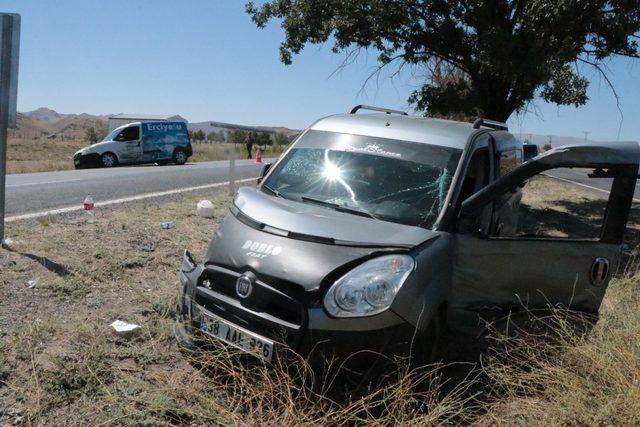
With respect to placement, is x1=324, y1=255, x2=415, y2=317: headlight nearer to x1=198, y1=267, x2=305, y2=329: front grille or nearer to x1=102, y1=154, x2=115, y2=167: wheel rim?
x1=198, y1=267, x2=305, y2=329: front grille

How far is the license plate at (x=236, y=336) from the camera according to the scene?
3.26 meters

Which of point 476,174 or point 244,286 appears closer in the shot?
point 244,286

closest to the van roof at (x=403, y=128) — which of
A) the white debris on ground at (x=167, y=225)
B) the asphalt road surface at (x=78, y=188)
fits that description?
the white debris on ground at (x=167, y=225)

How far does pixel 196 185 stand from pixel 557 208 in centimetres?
885

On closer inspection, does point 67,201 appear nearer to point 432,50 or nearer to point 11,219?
point 11,219

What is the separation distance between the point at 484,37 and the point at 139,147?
18.9 metres

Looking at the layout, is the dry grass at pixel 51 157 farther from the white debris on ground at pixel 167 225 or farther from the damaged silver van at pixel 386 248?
the damaged silver van at pixel 386 248

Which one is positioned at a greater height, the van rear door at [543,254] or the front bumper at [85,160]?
the van rear door at [543,254]

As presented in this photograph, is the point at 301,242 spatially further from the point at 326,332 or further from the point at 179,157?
the point at 179,157

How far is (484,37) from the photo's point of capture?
34.9ft

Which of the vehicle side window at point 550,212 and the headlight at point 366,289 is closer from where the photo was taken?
the headlight at point 366,289

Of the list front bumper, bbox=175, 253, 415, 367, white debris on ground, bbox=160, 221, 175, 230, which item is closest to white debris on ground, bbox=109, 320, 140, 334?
front bumper, bbox=175, 253, 415, 367

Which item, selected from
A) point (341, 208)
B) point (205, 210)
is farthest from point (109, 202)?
point (341, 208)

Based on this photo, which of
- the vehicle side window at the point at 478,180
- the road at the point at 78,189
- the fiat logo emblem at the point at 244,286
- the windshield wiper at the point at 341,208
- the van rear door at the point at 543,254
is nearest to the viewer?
the fiat logo emblem at the point at 244,286
